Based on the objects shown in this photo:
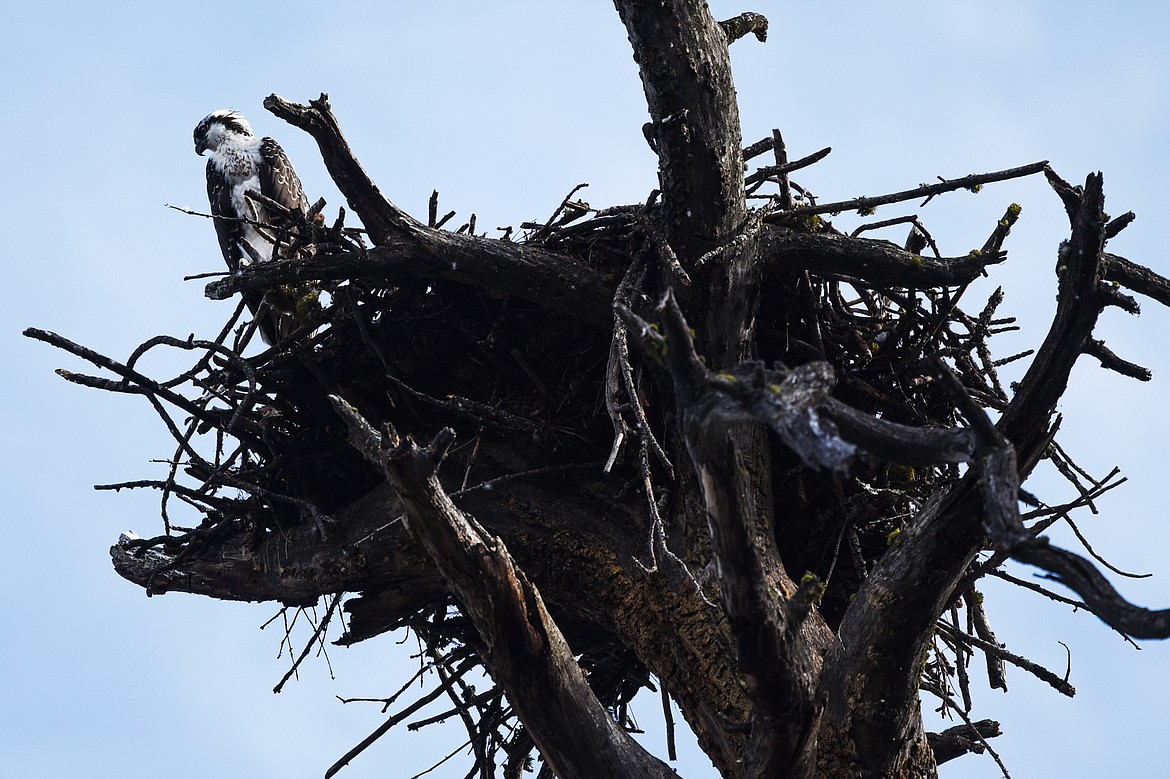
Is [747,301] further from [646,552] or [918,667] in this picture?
[918,667]

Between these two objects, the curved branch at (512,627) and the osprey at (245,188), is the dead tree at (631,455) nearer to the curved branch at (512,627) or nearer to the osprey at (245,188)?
the curved branch at (512,627)

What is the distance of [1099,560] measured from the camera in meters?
3.73

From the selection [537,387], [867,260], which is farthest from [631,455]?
[867,260]

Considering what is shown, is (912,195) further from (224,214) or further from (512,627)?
(224,214)

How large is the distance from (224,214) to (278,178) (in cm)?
35

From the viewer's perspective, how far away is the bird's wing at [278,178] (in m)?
6.19

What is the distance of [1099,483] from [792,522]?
0.91 metres

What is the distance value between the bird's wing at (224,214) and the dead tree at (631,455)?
182 cm

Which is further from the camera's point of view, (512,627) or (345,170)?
(345,170)

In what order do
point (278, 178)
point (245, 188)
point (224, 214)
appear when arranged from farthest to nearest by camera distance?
point (278, 178) < point (224, 214) < point (245, 188)

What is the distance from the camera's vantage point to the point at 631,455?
381 cm

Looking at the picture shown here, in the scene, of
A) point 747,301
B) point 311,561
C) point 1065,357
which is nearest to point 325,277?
point 311,561

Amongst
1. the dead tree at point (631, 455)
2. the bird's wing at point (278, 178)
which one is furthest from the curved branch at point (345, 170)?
the bird's wing at point (278, 178)

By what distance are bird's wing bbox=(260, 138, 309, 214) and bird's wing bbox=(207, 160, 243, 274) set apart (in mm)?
198
